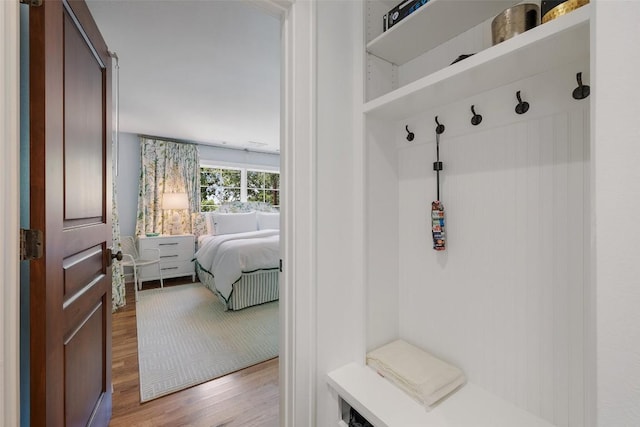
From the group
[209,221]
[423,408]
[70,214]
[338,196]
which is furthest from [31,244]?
[209,221]

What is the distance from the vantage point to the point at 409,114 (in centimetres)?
128

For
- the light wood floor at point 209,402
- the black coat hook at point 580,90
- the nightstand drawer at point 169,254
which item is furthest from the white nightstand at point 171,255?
the black coat hook at point 580,90

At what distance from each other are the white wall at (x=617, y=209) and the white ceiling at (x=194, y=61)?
3.59ft

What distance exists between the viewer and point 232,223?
488cm

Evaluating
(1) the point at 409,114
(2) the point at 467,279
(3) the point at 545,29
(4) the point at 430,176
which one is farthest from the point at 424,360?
(3) the point at 545,29

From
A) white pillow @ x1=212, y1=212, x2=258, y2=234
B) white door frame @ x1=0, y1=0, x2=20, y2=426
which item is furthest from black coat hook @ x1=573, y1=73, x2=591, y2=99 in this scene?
white pillow @ x1=212, y1=212, x2=258, y2=234

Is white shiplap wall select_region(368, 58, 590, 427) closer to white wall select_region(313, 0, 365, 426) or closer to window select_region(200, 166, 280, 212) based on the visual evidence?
white wall select_region(313, 0, 365, 426)

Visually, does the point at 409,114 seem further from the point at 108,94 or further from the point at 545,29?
the point at 108,94

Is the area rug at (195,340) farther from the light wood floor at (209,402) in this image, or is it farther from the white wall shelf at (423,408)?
the white wall shelf at (423,408)

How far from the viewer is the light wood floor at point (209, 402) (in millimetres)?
1617

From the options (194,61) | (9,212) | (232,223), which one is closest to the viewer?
(9,212)

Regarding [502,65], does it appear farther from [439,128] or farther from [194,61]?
[194,61]

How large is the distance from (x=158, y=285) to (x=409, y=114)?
443 centimetres

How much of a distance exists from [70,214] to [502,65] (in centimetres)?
153
